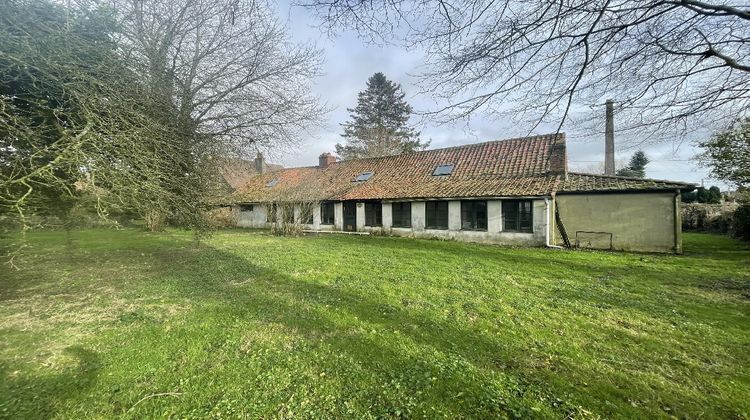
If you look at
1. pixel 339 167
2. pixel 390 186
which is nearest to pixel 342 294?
pixel 390 186

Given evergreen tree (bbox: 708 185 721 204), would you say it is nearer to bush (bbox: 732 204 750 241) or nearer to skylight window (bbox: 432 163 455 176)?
bush (bbox: 732 204 750 241)

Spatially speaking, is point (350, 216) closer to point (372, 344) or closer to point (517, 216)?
point (517, 216)

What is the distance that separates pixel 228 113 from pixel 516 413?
12.0m

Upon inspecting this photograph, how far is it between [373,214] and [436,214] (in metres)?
4.30

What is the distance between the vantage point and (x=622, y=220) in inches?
551

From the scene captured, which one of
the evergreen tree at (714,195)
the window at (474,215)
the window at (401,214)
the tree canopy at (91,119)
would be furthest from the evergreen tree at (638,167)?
the tree canopy at (91,119)

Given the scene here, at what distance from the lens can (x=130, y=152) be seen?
495 centimetres

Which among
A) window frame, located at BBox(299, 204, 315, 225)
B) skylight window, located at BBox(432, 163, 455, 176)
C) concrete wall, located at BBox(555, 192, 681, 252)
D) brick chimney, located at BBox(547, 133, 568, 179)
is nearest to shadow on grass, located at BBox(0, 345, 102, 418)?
window frame, located at BBox(299, 204, 315, 225)

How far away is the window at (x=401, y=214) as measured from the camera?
1850cm

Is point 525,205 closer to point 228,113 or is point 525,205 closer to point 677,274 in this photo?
point 677,274

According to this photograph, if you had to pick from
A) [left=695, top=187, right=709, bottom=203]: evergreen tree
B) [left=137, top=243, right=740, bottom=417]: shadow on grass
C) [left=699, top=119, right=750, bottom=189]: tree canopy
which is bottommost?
[left=137, top=243, right=740, bottom=417]: shadow on grass

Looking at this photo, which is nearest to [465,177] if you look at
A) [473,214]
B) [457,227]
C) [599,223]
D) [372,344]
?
[473,214]

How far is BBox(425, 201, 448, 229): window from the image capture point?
56.4 feet

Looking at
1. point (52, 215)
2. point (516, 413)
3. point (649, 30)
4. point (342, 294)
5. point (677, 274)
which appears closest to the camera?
point (516, 413)
